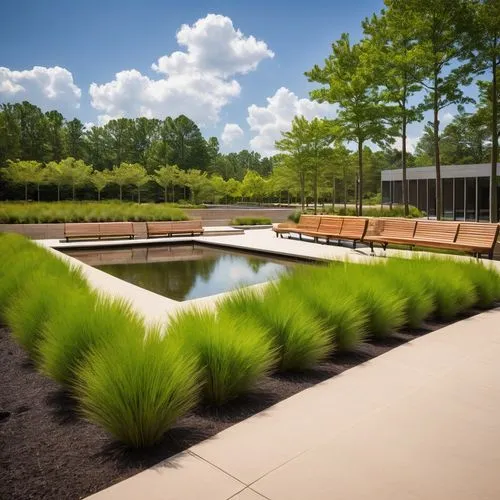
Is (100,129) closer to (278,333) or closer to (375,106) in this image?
(375,106)

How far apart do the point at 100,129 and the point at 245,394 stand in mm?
74565

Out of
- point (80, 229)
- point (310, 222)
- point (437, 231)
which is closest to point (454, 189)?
point (310, 222)

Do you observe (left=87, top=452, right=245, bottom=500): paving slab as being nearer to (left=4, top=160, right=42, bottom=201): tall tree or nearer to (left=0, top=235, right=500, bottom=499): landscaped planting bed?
(left=0, top=235, right=500, bottom=499): landscaped planting bed

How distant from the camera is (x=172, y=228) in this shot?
19047mm

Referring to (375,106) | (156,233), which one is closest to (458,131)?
(375,106)

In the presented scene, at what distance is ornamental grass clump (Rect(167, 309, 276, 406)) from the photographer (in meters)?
3.63

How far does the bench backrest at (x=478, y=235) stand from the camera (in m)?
11.4

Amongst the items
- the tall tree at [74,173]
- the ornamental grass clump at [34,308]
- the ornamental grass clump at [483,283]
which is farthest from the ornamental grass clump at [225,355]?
the tall tree at [74,173]

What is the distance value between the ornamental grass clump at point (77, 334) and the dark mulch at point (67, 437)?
9.3 inches

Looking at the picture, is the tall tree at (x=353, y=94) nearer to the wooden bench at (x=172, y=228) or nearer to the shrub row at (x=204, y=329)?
the wooden bench at (x=172, y=228)

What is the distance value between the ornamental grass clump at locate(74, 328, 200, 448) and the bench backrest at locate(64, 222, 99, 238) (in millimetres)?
14851

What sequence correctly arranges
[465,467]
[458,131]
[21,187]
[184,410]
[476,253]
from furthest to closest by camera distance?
[458,131] < [21,187] < [476,253] < [184,410] < [465,467]

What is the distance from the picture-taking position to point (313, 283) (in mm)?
5684

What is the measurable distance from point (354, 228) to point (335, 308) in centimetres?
1085
